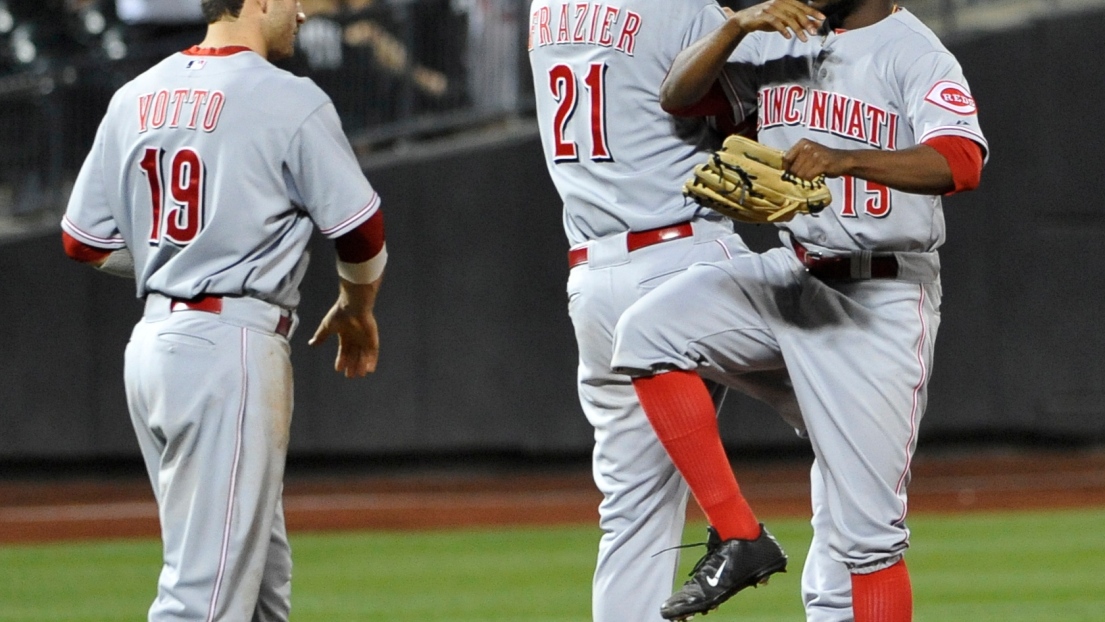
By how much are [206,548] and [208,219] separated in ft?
2.43

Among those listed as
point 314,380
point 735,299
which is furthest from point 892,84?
point 314,380

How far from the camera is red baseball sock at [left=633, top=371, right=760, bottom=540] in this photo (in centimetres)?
344

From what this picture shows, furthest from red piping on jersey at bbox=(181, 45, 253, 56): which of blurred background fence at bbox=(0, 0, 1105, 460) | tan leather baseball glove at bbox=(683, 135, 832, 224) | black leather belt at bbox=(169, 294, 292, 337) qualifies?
blurred background fence at bbox=(0, 0, 1105, 460)

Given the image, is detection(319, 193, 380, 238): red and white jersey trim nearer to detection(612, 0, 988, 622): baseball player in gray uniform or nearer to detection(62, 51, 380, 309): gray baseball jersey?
detection(62, 51, 380, 309): gray baseball jersey

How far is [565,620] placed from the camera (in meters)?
5.86

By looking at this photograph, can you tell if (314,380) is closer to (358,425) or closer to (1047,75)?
(358,425)

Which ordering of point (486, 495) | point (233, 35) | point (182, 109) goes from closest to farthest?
Result: point (182, 109) → point (233, 35) → point (486, 495)

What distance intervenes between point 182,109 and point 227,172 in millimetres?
182

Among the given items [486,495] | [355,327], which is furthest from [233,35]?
[486,495]

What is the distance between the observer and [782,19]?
327cm

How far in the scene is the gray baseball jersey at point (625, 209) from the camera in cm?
379

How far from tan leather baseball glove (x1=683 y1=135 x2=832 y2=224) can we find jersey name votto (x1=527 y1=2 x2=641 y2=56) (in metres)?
0.61

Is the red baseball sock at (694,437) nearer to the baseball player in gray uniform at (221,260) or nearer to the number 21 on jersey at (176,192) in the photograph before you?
the baseball player in gray uniform at (221,260)

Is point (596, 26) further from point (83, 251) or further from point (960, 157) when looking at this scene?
point (83, 251)
